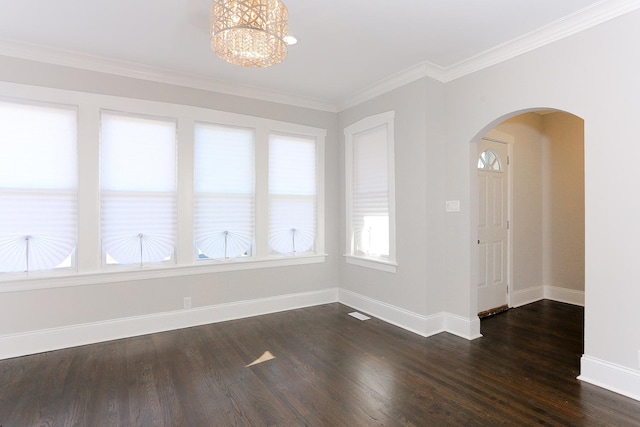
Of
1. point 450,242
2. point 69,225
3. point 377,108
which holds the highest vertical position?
point 377,108

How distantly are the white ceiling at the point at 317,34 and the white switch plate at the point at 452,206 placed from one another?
1.36m

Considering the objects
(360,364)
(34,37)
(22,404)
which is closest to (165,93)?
(34,37)

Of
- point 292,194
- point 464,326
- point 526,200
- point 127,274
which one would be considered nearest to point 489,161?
point 526,200

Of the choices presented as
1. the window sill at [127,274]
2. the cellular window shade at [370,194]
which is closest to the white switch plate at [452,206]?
the cellular window shade at [370,194]

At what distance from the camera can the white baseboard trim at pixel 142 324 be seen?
312 cm

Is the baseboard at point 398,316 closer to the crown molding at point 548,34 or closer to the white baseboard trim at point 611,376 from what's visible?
the white baseboard trim at point 611,376

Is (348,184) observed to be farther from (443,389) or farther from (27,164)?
(27,164)

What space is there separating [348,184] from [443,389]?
2.85m

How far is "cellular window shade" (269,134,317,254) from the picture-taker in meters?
4.46

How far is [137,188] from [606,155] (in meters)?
4.23

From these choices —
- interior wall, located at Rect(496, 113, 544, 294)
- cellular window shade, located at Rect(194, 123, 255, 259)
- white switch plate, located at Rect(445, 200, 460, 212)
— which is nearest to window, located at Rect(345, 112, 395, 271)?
white switch plate, located at Rect(445, 200, 460, 212)

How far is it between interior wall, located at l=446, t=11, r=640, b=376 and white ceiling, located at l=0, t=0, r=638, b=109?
181 millimetres

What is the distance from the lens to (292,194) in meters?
4.60

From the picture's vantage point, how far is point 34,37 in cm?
296
